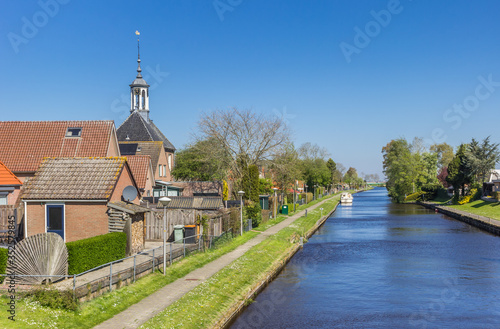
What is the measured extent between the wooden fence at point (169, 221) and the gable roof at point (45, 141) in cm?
986

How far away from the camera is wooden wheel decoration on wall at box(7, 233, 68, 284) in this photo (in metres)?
17.4

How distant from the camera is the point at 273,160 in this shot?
6116 centimetres

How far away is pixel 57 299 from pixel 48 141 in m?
26.2

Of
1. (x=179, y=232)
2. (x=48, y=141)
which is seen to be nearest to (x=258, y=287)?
(x=179, y=232)

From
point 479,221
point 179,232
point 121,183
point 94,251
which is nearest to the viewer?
point 94,251

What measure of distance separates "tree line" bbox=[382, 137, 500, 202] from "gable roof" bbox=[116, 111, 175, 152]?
49086mm

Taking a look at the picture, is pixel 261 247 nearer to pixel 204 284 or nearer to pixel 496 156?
pixel 204 284

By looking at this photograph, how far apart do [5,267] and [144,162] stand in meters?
26.3

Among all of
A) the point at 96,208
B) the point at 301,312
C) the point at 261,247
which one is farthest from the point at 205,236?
the point at 301,312

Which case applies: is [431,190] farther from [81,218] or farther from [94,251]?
[94,251]

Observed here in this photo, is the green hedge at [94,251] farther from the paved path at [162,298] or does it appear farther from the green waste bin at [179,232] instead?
the green waste bin at [179,232]

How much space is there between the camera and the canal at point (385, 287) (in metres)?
19.1

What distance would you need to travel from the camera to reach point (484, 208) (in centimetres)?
6844

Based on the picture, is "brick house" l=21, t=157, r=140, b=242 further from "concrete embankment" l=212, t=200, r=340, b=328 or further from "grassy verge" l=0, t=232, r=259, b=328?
"concrete embankment" l=212, t=200, r=340, b=328
